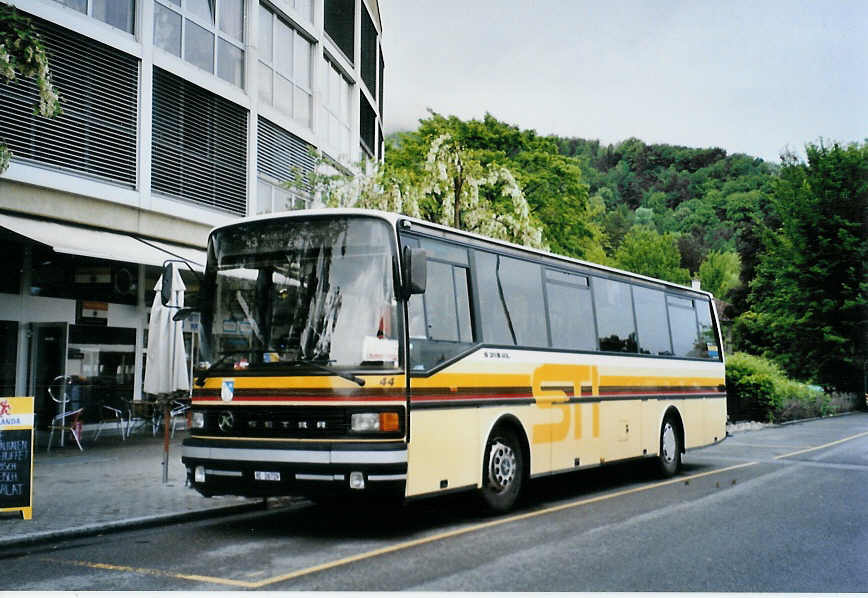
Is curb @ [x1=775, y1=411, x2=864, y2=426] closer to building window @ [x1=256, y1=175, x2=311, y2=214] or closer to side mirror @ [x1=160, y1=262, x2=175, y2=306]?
building window @ [x1=256, y1=175, x2=311, y2=214]

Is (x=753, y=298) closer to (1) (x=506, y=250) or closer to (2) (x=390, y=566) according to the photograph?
(1) (x=506, y=250)

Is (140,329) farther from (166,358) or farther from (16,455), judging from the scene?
(16,455)

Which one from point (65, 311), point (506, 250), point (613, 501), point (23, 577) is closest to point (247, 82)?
point (65, 311)

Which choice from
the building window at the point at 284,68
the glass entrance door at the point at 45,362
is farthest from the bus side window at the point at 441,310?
the building window at the point at 284,68

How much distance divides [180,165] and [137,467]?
778cm

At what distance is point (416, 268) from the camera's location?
27.9 ft

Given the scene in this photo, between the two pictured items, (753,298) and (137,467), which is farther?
(753,298)

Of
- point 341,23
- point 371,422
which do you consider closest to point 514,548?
point 371,422

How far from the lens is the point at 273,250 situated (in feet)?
30.2

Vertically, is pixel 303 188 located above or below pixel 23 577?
above

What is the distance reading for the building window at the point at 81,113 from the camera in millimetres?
15648

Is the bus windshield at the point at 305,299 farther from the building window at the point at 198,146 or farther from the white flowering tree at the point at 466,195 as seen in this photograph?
the white flowering tree at the point at 466,195

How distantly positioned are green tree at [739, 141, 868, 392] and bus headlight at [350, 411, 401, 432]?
3937cm

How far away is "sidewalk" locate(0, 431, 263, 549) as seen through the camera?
9094 mm
